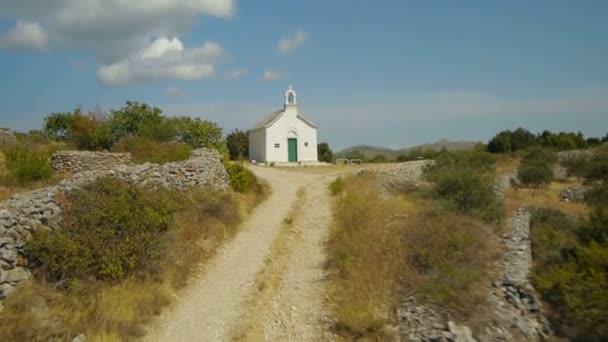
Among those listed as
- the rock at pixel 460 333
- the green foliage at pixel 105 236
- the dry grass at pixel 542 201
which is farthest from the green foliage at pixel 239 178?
the rock at pixel 460 333

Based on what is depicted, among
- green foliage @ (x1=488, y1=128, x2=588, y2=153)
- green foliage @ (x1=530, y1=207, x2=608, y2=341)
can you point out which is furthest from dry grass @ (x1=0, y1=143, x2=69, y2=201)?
green foliage @ (x1=488, y1=128, x2=588, y2=153)

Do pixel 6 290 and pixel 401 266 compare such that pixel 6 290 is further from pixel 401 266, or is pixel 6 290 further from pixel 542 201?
pixel 542 201

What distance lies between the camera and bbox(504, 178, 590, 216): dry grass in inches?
717

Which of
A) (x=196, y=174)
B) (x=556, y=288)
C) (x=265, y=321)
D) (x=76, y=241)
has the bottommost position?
(x=265, y=321)

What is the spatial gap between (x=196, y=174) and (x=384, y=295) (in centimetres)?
946

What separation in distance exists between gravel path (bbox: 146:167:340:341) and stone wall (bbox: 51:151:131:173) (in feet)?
23.4

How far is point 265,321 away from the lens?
8422 millimetres

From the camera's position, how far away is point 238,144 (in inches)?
1761

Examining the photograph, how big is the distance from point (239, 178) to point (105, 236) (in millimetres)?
9912

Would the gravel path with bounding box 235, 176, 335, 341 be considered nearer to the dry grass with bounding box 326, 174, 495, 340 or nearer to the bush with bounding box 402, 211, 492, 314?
the dry grass with bounding box 326, 174, 495, 340

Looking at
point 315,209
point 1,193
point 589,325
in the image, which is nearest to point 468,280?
point 589,325

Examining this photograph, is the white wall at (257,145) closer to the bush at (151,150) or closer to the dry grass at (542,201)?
the bush at (151,150)

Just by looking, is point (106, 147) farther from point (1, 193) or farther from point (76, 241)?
point (76, 241)

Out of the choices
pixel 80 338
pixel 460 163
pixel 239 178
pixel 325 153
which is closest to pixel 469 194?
pixel 239 178
